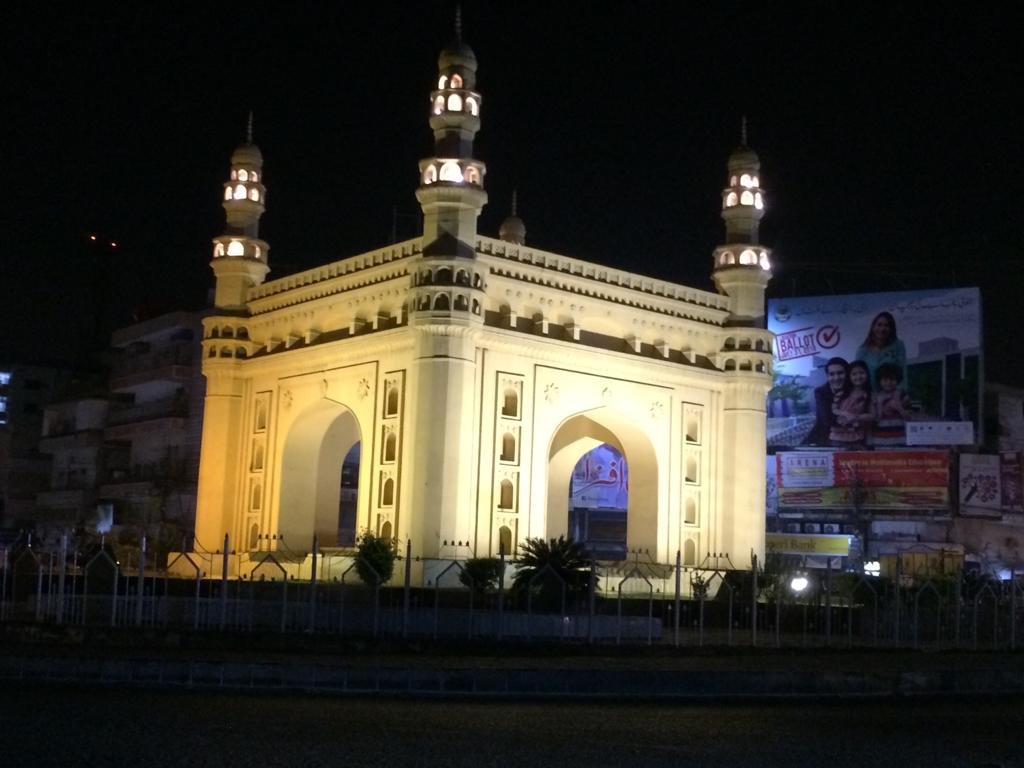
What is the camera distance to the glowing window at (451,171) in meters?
31.4

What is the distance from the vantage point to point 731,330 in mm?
37281

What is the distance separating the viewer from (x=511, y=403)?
106 ft

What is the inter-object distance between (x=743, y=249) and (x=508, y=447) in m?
9.80

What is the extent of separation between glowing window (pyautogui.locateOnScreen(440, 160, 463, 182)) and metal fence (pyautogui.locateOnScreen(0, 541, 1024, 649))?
8.52 meters

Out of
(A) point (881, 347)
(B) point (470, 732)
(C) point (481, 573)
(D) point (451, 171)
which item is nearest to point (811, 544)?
(A) point (881, 347)

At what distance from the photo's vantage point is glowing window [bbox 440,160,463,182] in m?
31.4

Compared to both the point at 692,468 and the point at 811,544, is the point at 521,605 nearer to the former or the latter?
the point at 692,468

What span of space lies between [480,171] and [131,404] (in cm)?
2886

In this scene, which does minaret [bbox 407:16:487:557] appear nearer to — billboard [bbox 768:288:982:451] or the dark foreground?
the dark foreground

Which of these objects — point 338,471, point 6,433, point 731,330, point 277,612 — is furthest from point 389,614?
point 6,433

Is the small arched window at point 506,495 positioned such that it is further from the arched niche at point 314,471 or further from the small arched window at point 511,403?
the arched niche at point 314,471

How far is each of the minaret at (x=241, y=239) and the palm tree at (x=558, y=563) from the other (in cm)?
1255

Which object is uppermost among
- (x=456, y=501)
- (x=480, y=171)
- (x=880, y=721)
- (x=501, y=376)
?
(x=480, y=171)

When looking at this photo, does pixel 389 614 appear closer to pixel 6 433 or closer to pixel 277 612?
pixel 277 612
